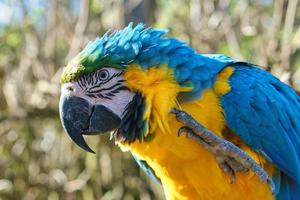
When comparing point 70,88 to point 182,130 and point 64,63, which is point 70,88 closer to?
point 182,130

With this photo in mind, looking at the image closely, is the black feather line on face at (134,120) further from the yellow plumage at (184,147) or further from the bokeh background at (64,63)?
the bokeh background at (64,63)

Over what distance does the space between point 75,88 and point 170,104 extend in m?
0.34

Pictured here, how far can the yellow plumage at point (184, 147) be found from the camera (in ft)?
7.60

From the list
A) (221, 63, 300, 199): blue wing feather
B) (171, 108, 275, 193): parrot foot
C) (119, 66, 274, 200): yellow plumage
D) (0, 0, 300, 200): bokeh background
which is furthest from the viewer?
(0, 0, 300, 200): bokeh background

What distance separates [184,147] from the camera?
2352mm

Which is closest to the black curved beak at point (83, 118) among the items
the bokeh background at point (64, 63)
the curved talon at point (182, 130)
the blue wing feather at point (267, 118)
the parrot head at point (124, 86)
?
the parrot head at point (124, 86)

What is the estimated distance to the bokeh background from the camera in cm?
390

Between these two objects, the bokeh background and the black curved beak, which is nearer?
the black curved beak

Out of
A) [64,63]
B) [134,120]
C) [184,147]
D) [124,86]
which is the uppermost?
[124,86]

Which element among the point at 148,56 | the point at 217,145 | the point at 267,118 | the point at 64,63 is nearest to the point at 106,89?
the point at 148,56

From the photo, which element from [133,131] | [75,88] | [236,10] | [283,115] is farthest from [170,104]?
[236,10]

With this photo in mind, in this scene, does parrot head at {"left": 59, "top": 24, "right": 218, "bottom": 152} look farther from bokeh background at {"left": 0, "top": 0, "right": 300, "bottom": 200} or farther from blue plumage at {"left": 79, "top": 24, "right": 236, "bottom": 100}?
bokeh background at {"left": 0, "top": 0, "right": 300, "bottom": 200}

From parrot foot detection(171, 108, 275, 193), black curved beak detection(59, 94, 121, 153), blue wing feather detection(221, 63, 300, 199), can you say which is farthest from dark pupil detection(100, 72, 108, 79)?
blue wing feather detection(221, 63, 300, 199)

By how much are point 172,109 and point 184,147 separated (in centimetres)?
16
